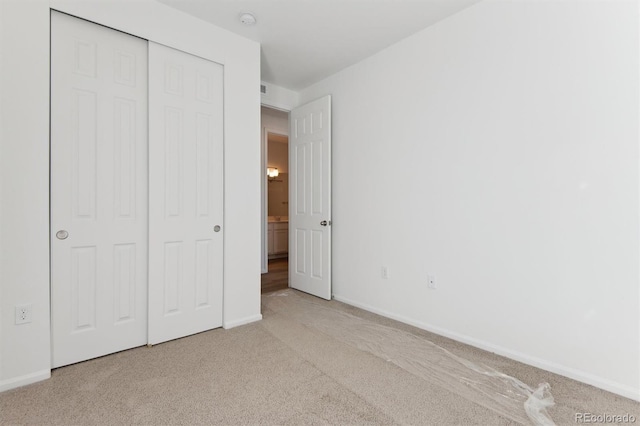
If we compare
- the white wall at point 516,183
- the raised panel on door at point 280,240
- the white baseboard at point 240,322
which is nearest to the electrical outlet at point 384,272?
the white wall at point 516,183

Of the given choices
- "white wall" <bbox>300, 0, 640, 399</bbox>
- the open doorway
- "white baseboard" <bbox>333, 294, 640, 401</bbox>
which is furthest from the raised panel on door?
"white baseboard" <bbox>333, 294, 640, 401</bbox>

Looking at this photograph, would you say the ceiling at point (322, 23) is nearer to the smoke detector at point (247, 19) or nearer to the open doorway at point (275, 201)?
the smoke detector at point (247, 19)

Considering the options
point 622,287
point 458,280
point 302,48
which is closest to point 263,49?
point 302,48

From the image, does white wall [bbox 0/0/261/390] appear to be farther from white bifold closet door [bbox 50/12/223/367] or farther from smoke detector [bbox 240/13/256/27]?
smoke detector [bbox 240/13/256/27]

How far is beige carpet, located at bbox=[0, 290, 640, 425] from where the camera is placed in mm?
1643

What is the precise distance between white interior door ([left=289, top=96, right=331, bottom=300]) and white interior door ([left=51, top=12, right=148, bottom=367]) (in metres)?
1.88

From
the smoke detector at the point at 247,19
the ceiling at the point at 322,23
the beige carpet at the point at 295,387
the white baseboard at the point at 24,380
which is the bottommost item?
the beige carpet at the point at 295,387

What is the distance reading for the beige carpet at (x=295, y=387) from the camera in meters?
1.64

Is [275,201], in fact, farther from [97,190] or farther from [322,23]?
[97,190]

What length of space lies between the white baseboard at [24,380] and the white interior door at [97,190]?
12cm

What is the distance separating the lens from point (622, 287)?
1847 millimetres

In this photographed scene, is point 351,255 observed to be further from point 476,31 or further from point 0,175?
point 0,175

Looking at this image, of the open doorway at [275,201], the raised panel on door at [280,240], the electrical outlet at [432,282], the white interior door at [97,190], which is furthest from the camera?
the raised panel on door at [280,240]

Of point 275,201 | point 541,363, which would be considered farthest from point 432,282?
point 275,201
